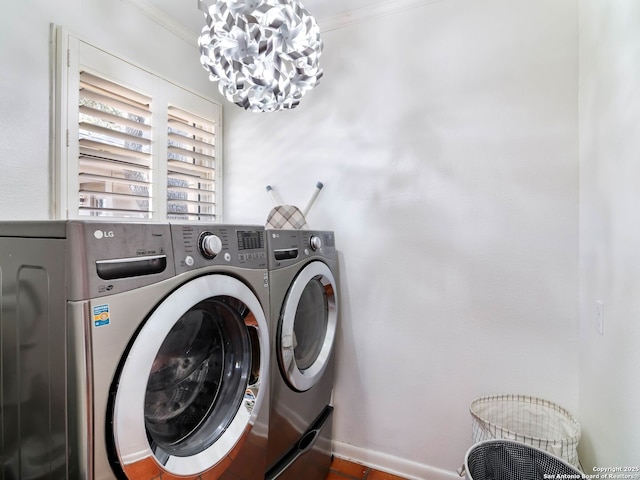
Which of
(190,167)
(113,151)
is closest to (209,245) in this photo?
(113,151)

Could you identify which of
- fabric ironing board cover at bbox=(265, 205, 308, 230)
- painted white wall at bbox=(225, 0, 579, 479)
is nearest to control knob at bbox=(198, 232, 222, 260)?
fabric ironing board cover at bbox=(265, 205, 308, 230)

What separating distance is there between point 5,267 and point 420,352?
1.81 meters

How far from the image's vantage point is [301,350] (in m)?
1.71

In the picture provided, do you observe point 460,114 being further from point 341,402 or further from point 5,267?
point 5,267

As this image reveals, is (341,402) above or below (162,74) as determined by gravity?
below

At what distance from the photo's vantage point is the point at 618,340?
1.07 meters

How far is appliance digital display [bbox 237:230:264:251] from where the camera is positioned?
3.92ft

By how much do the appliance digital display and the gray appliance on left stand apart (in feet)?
0.03

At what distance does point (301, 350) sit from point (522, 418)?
1108 mm

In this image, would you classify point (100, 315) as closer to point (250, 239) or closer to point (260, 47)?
point (250, 239)

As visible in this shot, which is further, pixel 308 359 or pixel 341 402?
pixel 341 402

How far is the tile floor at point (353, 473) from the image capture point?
6.13 feet

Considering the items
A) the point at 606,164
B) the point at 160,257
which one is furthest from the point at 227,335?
the point at 606,164

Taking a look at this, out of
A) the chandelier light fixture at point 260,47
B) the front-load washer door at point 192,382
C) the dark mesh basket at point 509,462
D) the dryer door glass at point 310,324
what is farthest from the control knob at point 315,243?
the dark mesh basket at point 509,462
